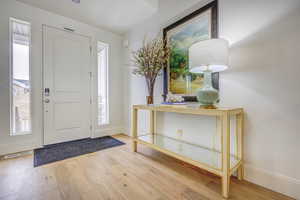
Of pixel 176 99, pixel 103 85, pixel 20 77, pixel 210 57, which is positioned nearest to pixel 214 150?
pixel 176 99

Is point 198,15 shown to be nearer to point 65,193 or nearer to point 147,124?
point 147,124

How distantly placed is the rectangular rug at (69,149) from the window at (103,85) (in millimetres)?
537

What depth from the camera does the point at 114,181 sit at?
1385 mm

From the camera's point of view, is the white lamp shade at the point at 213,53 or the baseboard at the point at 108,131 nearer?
the white lamp shade at the point at 213,53

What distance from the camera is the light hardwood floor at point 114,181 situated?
118 cm

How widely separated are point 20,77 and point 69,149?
140cm

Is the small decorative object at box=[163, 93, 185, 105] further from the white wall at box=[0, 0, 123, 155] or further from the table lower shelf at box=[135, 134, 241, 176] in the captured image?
the white wall at box=[0, 0, 123, 155]

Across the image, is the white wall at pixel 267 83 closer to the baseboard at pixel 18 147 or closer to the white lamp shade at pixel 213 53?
the white lamp shade at pixel 213 53

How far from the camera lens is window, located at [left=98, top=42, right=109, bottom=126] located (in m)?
3.11

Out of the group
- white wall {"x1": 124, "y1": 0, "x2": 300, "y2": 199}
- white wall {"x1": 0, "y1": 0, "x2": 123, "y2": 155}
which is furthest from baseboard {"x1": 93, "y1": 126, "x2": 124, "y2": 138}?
white wall {"x1": 124, "y1": 0, "x2": 300, "y2": 199}

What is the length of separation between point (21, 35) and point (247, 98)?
3.37 meters

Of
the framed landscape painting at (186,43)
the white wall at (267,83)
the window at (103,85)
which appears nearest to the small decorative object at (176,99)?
the framed landscape painting at (186,43)

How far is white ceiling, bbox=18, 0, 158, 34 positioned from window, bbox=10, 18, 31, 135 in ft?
1.54

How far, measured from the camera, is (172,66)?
6.81 feet
